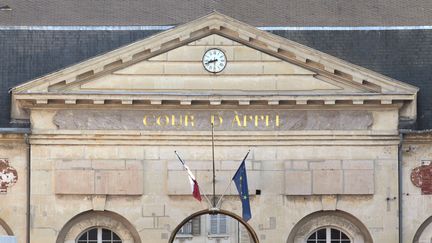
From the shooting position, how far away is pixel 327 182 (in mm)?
39125

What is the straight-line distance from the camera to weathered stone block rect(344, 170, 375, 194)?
39094mm

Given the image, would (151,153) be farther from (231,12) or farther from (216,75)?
(231,12)

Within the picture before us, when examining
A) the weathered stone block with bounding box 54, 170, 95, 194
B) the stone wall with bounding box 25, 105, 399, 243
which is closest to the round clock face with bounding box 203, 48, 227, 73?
the stone wall with bounding box 25, 105, 399, 243

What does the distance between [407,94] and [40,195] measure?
8928 mm

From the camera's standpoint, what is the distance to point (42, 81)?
38.4 m

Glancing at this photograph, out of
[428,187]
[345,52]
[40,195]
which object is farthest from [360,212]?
[40,195]

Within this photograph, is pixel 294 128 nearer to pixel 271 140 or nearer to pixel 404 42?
pixel 271 140

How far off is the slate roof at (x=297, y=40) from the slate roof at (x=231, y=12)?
27.5 inches

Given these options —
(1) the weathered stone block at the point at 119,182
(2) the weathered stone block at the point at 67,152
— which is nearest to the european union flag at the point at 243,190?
(1) the weathered stone block at the point at 119,182

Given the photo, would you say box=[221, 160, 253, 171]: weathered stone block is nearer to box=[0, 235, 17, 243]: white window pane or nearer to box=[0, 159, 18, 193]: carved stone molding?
box=[0, 159, 18, 193]: carved stone molding

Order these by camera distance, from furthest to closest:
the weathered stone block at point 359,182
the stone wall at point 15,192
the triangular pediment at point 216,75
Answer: the weathered stone block at point 359,182 < the stone wall at point 15,192 < the triangular pediment at point 216,75

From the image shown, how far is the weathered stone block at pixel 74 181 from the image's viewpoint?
3884 centimetres

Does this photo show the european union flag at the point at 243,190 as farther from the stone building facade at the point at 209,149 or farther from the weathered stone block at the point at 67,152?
the weathered stone block at the point at 67,152

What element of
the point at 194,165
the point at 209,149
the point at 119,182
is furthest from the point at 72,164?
the point at 209,149
